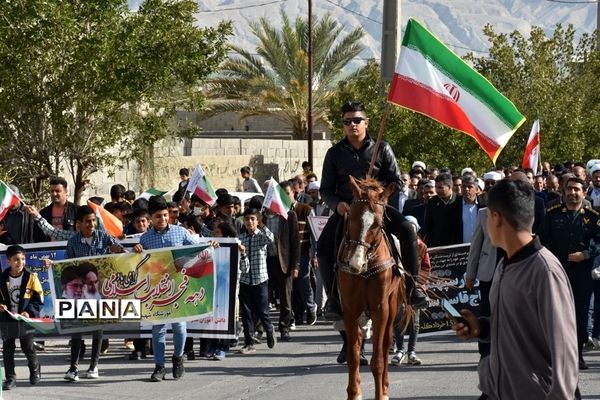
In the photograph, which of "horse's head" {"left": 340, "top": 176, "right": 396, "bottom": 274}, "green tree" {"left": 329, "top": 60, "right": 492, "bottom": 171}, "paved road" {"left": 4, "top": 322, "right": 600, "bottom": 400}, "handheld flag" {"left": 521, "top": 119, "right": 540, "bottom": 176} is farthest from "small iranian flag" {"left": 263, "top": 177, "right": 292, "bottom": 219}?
"green tree" {"left": 329, "top": 60, "right": 492, "bottom": 171}

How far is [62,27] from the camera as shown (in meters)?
19.8

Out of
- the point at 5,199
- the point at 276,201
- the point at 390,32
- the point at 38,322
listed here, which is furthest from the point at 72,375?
the point at 390,32

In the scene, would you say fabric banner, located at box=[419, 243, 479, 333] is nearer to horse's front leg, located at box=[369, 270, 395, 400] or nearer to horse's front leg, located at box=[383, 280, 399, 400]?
horse's front leg, located at box=[383, 280, 399, 400]

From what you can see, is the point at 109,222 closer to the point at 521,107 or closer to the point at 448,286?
the point at 448,286

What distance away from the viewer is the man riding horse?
11.7 metres

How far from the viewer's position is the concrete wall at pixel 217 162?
32.9 m

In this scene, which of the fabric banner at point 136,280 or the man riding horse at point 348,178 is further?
the fabric banner at point 136,280

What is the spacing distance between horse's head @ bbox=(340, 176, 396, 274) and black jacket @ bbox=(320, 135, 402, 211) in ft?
1.99

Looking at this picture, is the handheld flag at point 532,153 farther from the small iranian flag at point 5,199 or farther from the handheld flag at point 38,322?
the handheld flag at point 38,322

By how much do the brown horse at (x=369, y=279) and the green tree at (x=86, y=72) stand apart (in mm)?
9758

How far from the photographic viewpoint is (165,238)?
43.5ft

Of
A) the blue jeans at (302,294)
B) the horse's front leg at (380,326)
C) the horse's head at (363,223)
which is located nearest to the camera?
the horse's head at (363,223)

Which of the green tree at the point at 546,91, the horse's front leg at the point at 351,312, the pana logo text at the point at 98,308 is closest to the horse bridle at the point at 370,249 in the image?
the horse's front leg at the point at 351,312

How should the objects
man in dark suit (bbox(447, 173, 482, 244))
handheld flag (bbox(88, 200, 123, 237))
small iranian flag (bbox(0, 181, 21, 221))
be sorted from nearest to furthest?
small iranian flag (bbox(0, 181, 21, 221)) → handheld flag (bbox(88, 200, 123, 237)) → man in dark suit (bbox(447, 173, 482, 244))
